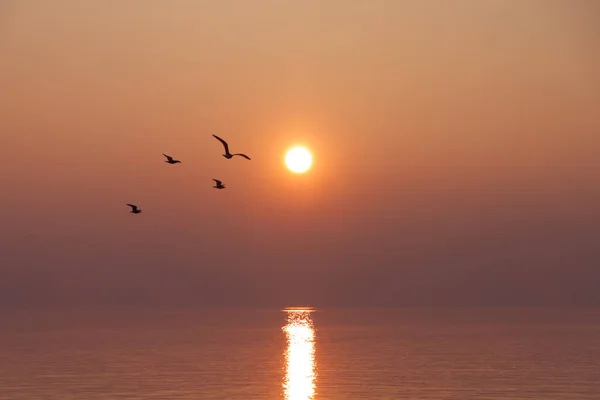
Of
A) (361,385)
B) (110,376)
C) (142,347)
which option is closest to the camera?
(361,385)

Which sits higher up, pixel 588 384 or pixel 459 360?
pixel 459 360

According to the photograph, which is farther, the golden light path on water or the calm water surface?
the golden light path on water

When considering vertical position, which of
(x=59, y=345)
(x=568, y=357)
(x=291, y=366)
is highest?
(x=59, y=345)

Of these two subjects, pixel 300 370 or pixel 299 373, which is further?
pixel 300 370

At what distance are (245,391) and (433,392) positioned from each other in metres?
16.2

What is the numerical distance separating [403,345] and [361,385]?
7343 centimetres

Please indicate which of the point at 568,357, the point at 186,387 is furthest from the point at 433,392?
the point at 568,357

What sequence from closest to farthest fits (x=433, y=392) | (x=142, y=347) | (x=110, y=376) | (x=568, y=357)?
(x=433, y=392) → (x=110, y=376) → (x=568, y=357) → (x=142, y=347)

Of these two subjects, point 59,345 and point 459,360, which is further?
point 59,345

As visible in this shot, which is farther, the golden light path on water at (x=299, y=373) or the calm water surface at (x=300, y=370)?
the golden light path on water at (x=299, y=373)

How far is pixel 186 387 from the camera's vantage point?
93.4 meters

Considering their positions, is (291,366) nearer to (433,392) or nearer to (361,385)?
(361,385)

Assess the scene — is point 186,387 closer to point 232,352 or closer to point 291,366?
point 291,366

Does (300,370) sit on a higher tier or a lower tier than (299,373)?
higher
